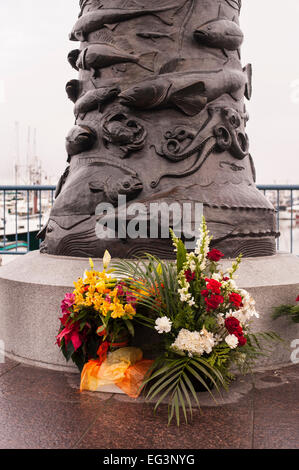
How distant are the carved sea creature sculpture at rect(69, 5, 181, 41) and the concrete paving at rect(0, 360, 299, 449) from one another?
134 inches

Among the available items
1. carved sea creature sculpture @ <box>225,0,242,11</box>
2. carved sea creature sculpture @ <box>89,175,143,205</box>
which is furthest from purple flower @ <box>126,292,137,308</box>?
carved sea creature sculpture @ <box>225,0,242,11</box>

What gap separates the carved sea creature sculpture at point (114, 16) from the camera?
4570mm

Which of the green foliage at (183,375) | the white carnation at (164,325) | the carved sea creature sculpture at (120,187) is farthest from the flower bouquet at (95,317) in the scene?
the carved sea creature sculpture at (120,187)

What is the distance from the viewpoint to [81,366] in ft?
11.7

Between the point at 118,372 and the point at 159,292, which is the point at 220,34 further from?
the point at 118,372

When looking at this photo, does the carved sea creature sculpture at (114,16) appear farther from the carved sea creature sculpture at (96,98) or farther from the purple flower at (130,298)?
the purple flower at (130,298)

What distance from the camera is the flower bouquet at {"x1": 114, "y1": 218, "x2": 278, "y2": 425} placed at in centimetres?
304

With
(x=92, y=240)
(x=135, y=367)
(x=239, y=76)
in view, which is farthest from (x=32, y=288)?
(x=239, y=76)

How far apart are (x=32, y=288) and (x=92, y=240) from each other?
28.3 inches

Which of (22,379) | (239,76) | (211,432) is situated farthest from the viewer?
(239,76)

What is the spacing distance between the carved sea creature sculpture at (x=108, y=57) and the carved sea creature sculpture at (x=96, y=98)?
0.73 feet

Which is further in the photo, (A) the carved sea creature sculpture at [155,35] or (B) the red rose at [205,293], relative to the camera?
(A) the carved sea creature sculpture at [155,35]

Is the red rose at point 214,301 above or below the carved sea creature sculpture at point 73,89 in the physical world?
below

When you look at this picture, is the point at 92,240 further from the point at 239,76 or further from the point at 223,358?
the point at 239,76
